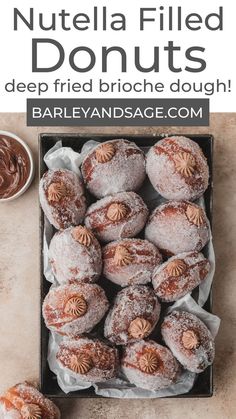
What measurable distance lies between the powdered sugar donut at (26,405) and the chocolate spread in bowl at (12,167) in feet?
2.14

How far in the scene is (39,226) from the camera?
2.31m

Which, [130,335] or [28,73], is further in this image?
[28,73]

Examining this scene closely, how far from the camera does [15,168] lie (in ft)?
7.64

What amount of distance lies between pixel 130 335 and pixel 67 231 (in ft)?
1.21

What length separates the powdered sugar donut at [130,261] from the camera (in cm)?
212

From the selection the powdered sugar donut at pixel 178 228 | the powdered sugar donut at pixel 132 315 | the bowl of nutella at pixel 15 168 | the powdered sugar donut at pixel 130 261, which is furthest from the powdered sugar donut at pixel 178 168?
the bowl of nutella at pixel 15 168

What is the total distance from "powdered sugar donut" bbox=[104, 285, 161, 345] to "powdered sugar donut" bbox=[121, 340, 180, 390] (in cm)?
4

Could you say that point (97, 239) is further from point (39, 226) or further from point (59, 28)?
point (59, 28)

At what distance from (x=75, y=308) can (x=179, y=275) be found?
327mm

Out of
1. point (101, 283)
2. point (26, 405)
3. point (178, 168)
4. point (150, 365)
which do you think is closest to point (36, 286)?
point (101, 283)

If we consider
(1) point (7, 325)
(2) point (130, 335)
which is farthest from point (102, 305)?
(1) point (7, 325)

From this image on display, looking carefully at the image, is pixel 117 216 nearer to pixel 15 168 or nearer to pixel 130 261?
pixel 130 261

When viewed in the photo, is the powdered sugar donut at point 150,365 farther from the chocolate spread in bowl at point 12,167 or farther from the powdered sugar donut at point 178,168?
the chocolate spread in bowl at point 12,167

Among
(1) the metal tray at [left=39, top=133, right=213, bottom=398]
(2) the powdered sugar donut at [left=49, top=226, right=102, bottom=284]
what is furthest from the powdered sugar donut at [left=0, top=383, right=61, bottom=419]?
(2) the powdered sugar donut at [left=49, top=226, right=102, bottom=284]
